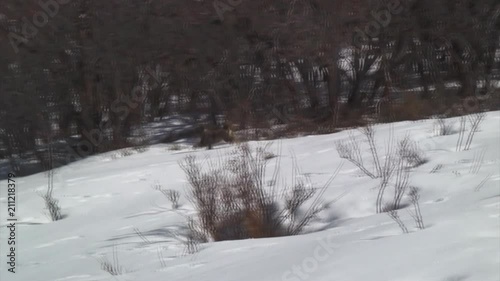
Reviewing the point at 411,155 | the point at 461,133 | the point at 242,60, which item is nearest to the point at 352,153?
the point at 411,155

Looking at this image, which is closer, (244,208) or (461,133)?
(244,208)

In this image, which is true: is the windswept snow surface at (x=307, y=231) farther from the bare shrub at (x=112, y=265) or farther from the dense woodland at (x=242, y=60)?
the dense woodland at (x=242, y=60)

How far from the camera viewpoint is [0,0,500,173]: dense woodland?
61.3 ft

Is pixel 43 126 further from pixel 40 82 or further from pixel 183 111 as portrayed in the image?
pixel 183 111

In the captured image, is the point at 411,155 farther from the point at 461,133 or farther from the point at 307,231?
the point at 307,231

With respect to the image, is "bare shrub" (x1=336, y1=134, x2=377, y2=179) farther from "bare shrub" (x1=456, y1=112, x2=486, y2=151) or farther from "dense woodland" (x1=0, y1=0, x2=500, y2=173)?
"dense woodland" (x1=0, y1=0, x2=500, y2=173)

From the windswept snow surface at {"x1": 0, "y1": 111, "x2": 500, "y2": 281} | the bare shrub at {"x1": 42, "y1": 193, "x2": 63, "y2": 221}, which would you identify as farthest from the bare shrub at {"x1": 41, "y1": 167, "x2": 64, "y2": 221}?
the windswept snow surface at {"x1": 0, "y1": 111, "x2": 500, "y2": 281}

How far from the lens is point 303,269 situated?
507 centimetres

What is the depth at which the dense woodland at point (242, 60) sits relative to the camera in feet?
61.3

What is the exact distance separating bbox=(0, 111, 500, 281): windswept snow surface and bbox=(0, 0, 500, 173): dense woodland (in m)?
6.81

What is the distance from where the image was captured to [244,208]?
7301mm

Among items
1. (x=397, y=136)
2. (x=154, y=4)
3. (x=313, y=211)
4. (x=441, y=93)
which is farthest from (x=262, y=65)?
(x=313, y=211)

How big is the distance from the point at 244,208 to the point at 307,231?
70 cm

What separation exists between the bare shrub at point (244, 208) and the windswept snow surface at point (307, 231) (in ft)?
0.89
